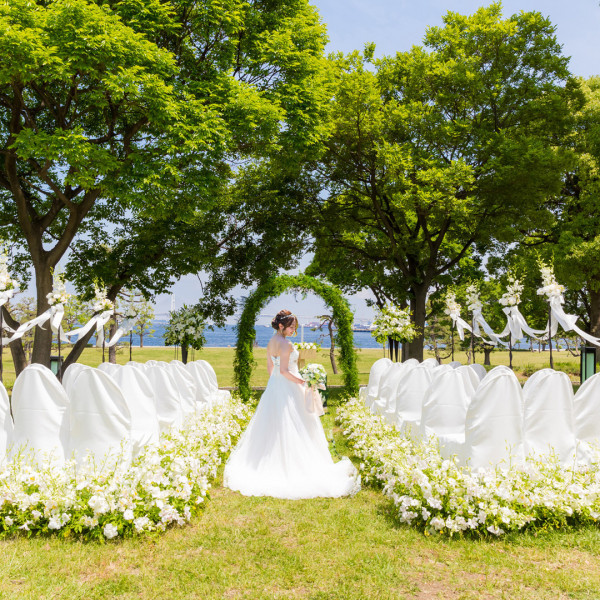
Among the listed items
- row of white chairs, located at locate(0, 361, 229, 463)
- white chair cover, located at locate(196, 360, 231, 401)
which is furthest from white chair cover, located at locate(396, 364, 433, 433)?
white chair cover, located at locate(196, 360, 231, 401)

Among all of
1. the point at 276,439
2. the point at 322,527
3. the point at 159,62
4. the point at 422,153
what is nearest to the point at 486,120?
the point at 422,153

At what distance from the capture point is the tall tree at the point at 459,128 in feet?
52.6

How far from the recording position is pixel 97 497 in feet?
14.7

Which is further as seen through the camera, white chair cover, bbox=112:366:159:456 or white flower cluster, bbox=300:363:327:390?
white flower cluster, bbox=300:363:327:390

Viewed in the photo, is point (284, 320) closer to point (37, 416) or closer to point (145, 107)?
point (37, 416)

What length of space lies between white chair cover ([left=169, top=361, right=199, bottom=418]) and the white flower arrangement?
590 cm

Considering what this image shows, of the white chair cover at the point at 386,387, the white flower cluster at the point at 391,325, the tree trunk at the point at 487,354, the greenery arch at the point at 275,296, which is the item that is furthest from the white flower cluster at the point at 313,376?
the tree trunk at the point at 487,354

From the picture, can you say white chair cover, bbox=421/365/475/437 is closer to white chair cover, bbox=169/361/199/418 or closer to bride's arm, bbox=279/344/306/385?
bride's arm, bbox=279/344/306/385

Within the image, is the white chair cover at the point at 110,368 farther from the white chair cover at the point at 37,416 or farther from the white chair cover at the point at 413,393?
the white chair cover at the point at 413,393

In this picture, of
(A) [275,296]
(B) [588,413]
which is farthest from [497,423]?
(A) [275,296]

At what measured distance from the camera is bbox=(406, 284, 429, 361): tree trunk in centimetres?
1789

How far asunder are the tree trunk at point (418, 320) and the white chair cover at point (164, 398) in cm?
1113

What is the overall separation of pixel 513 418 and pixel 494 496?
79 cm

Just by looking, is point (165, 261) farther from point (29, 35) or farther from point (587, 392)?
point (587, 392)
